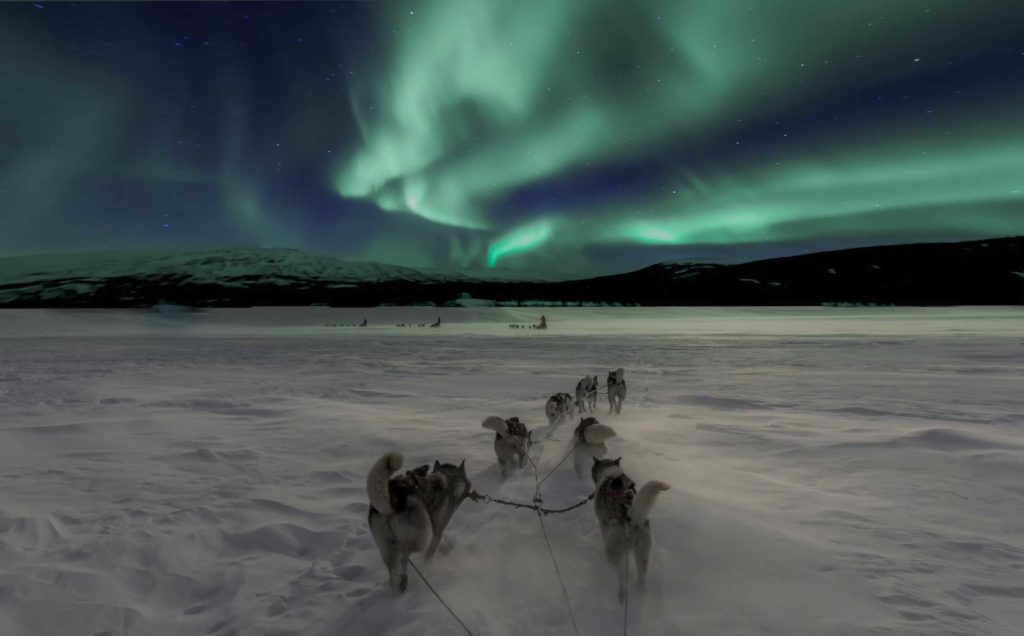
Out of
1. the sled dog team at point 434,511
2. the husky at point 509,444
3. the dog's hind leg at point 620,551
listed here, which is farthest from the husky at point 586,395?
the dog's hind leg at point 620,551

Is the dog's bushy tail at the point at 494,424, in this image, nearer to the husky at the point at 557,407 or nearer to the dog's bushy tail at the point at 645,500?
the dog's bushy tail at the point at 645,500

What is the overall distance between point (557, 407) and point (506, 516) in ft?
11.5

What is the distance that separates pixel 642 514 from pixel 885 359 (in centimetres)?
1871

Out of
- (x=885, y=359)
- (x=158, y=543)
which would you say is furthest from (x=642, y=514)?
(x=885, y=359)

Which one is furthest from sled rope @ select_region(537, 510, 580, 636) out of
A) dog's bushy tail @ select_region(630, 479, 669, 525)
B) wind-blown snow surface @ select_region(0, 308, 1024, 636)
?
dog's bushy tail @ select_region(630, 479, 669, 525)

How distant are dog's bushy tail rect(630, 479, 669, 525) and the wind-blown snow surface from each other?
0.59 meters

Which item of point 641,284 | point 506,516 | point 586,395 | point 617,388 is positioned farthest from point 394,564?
point 641,284

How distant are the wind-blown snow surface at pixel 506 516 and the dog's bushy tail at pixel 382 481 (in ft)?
2.25

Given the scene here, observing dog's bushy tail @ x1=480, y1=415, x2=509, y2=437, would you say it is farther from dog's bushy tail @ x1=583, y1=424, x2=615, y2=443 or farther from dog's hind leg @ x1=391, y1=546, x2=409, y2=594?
dog's hind leg @ x1=391, y1=546, x2=409, y2=594

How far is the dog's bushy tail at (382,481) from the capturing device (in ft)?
8.43

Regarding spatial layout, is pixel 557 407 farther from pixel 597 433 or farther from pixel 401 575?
pixel 401 575

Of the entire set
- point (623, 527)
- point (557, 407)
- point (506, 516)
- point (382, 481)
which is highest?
point (382, 481)

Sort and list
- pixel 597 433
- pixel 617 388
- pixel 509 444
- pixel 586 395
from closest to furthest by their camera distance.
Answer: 1. pixel 597 433
2. pixel 509 444
3. pixel 617 388
4. pixel 586 395

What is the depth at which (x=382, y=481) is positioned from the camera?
2.66m
